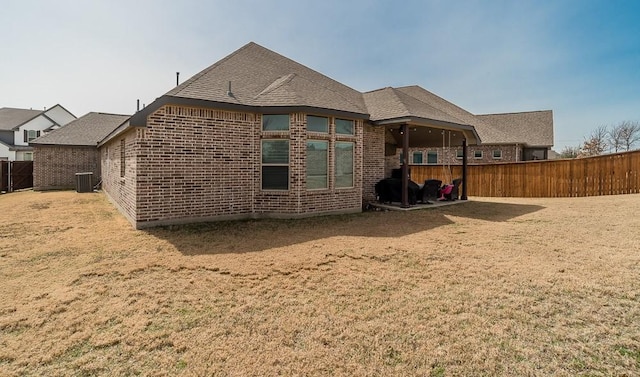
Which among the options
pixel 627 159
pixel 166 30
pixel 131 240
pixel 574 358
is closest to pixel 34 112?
pixel 166 30

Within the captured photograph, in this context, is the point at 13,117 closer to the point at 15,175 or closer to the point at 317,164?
the point at 15,175

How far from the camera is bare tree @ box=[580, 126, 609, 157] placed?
135 ft

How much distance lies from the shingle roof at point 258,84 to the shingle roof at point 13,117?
39.4 meters

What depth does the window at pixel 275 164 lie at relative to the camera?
332 inches

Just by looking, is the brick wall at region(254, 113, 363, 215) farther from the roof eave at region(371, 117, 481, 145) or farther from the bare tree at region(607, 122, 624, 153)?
the bare tree at region(607, 122, 624, 153)

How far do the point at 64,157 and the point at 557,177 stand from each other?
88.5 ft

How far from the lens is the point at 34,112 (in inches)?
1489

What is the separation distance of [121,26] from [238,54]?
3906 mm

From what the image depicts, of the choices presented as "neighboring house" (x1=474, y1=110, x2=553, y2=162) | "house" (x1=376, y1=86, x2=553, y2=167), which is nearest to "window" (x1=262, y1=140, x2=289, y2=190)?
"house" (x1=376, y1=86, x2=553, y2=167)

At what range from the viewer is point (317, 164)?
8758 millimetres

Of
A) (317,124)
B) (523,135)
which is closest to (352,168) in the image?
(317,124)

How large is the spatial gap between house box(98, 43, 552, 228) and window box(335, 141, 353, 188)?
0.10ft

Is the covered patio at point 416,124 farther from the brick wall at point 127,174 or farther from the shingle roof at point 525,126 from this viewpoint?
the shingle roof at point 525,126

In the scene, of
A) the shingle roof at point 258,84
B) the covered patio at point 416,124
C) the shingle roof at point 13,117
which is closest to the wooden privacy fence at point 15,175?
the shingle roof at point 258,84
